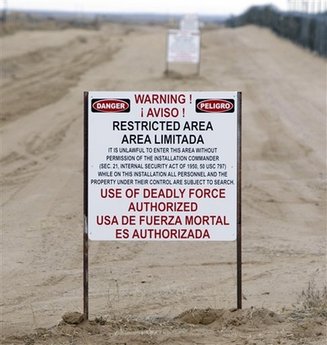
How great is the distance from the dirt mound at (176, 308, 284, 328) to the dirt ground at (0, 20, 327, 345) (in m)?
0.01

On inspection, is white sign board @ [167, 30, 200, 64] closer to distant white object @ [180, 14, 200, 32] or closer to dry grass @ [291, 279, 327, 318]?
distant white object @ [180, 14, 200, 32]

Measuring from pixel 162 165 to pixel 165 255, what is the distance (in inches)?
127

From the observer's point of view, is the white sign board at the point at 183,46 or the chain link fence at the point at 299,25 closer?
the white sign board at the point at 183,46

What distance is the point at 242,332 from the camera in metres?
6.78

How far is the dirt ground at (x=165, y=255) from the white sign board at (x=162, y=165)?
72cm

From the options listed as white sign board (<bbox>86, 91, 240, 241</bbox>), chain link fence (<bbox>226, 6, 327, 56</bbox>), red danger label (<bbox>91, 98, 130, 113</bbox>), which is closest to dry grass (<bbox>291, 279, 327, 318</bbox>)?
white sign board (<bbox>86, 91, 240, 241</bbox>)

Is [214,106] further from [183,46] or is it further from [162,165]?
[183,46]

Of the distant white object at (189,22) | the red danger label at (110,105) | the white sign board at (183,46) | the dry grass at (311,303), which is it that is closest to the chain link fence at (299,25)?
the distant white object at (189,22)

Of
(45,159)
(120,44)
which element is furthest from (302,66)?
(45,159)

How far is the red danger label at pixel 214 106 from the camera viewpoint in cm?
707

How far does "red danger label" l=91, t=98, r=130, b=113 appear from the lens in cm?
701

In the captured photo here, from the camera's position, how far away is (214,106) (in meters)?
7.08

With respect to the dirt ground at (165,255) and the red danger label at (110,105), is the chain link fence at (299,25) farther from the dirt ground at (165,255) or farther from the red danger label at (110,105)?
the red danger label at (110,105)

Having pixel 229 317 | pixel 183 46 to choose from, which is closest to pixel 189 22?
pixel 183 46
